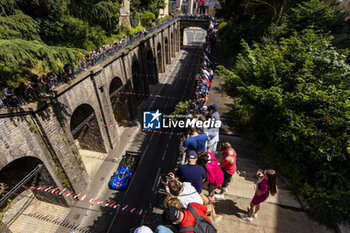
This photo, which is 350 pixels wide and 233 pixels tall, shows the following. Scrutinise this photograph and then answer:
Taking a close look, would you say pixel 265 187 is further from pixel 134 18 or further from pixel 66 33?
pixel 134 18

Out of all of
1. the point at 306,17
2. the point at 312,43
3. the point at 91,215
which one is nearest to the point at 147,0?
the point at 306,17

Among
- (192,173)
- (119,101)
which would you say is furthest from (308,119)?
(119,101)

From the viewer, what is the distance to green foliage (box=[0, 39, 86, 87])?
8352mm

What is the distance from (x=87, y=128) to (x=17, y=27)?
9.02 metres

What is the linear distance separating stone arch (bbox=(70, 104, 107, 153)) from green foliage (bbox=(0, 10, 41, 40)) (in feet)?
20.2

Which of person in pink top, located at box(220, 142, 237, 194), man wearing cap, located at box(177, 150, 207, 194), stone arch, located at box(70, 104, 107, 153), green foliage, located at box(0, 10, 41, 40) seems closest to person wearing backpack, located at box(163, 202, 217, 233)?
man wearing cap, located at box(177, 150, 207, 194)

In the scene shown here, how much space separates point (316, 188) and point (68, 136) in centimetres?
1423

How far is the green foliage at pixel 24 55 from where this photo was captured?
329 inches

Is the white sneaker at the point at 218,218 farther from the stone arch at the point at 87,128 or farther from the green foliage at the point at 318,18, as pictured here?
the green foliage at the point at 318,18

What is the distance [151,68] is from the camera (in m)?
30.6

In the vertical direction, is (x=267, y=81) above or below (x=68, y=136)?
above

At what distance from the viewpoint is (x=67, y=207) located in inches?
520

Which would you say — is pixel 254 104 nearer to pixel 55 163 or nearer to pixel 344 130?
pixel 344 130

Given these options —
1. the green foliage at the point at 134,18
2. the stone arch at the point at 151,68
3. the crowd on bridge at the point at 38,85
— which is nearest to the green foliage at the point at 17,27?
the crowd on bridge at the point at 38,85
